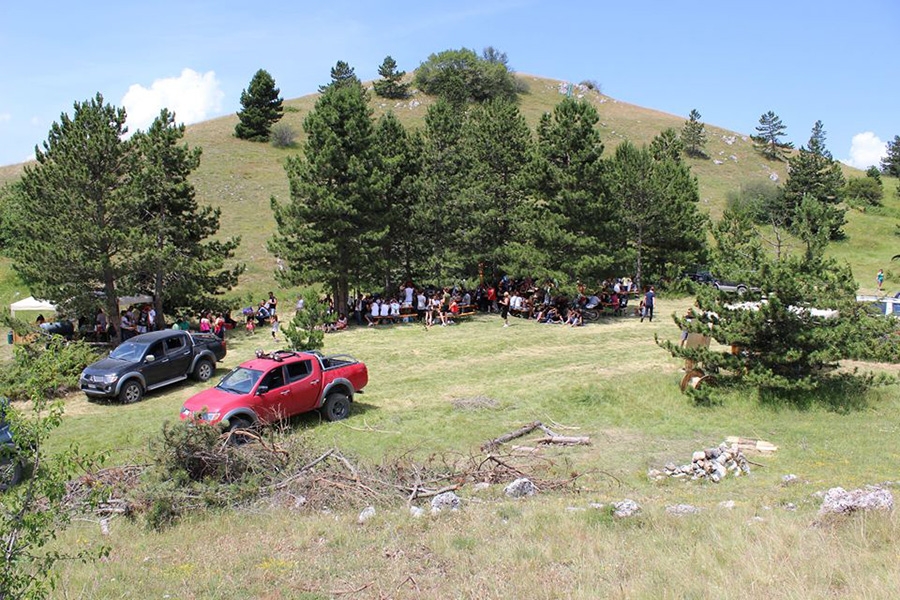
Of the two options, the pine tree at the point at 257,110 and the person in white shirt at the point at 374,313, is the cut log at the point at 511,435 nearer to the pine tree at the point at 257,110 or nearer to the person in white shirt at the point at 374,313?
the person in white shirt at the point at 374,313

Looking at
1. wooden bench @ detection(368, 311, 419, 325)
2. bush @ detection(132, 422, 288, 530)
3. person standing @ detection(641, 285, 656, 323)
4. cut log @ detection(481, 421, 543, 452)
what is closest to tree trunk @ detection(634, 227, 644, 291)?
person standing @ detection(641, 285, 656, 323)

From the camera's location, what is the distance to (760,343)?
51.2 feet

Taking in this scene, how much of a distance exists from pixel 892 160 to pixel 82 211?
324ft

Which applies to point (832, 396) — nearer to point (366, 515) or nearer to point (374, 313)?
point (366, 515)

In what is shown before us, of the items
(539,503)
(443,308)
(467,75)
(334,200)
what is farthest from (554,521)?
(467,75)

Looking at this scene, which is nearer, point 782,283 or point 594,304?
point 782,283

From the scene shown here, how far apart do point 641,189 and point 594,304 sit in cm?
1167

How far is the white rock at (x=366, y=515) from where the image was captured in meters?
8.85

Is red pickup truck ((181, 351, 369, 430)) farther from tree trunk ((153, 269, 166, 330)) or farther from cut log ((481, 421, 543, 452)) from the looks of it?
tree trunk ((153, 269, 166, 330))

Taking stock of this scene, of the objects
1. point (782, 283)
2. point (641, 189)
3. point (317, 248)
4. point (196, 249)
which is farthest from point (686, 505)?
point (641, 189)

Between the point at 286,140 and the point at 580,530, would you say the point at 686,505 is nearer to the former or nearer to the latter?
the point at 580,530

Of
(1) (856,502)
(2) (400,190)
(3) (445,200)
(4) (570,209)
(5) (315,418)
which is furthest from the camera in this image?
(3) (445,200)

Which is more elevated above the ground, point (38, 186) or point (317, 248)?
point (38, 186)

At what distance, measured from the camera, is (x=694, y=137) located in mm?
80062
